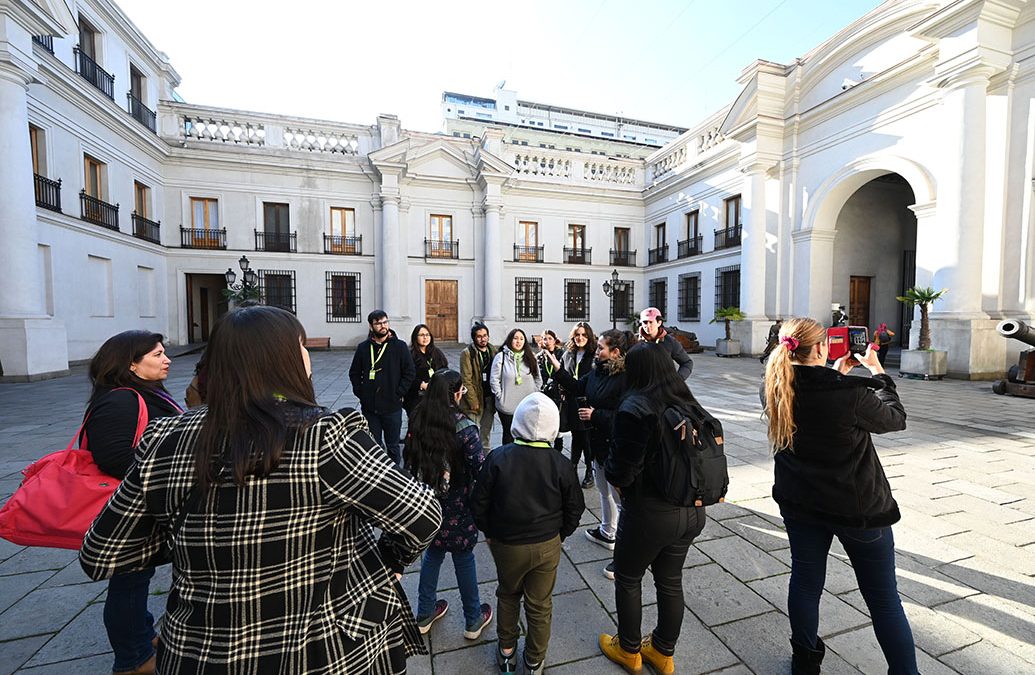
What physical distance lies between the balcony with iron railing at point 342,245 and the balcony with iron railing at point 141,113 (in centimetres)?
681

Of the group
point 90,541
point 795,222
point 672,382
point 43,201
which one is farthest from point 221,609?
point 795,222

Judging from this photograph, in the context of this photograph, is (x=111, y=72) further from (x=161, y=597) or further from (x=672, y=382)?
(x=672, y=382)

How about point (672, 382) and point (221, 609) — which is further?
point (672, 382)

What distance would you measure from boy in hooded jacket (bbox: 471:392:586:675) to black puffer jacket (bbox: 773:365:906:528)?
0.98 m

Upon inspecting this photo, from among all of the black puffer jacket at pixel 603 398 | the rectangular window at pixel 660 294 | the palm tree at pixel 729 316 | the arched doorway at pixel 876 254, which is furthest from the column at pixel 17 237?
the arched doorway at pixel 876 254

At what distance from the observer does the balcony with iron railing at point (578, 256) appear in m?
23.0

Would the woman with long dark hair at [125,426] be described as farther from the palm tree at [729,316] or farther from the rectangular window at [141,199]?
the rectangular window at [141,199]

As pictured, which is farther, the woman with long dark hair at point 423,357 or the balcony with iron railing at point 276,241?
the balcony with iron railing at point 276,241

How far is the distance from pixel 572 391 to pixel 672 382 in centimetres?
218

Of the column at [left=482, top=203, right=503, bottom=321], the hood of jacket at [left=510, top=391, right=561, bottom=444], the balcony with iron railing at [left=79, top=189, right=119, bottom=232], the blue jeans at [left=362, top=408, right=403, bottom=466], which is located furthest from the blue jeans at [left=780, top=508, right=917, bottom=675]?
the column at [left=482, top=203, right=503, bottom=321]

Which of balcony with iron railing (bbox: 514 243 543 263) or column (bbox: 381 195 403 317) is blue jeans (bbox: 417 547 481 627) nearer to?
column (bbox: 381 195 403 317)

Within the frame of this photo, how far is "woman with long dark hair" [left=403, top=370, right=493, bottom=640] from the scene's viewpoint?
7.56ft

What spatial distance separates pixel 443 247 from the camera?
829 inches

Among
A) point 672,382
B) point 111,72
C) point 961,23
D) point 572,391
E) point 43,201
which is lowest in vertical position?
point 572,391
